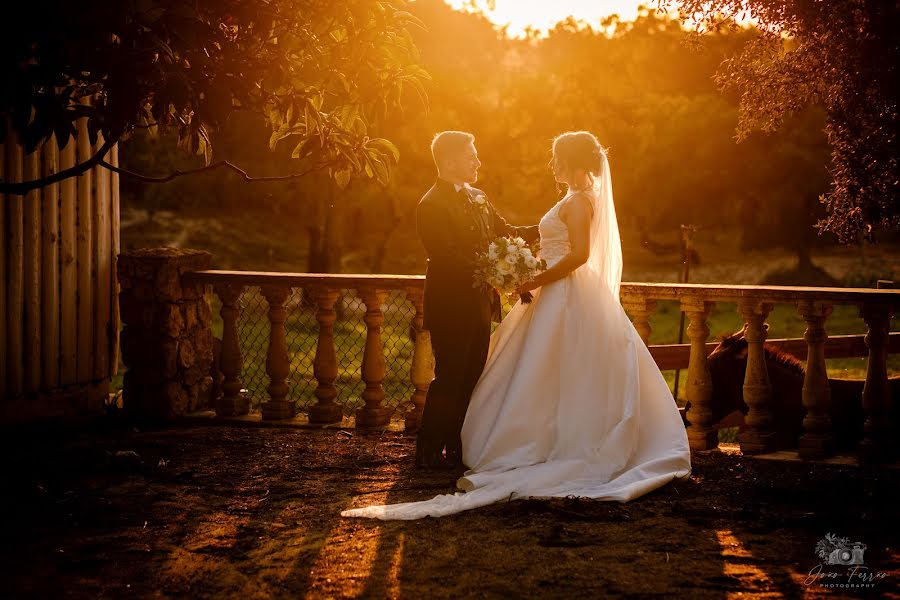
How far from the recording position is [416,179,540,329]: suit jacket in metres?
5.50

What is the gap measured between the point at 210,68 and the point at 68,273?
3432mm

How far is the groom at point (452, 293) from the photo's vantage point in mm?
5523

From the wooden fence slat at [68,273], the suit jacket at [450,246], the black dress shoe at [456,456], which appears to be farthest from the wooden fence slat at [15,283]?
the black dress shoe at [456,456]

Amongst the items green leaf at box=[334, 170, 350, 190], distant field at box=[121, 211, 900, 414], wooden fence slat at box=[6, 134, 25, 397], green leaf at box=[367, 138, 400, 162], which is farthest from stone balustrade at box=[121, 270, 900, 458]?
distant field at box=[121, 211, 900, 414]

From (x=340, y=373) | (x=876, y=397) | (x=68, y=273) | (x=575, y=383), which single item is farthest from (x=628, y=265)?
(x=575, y=383)

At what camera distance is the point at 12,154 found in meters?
6.41

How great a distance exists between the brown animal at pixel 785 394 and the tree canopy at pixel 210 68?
9.25 ft

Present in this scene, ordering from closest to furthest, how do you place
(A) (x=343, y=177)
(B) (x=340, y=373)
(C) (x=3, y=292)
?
(A) (x=343, y=177), (C) (x=3, y=292), (B) (x=340, y=373)

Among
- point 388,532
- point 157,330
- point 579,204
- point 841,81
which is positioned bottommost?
point 388,532

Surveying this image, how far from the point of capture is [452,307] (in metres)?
5.62

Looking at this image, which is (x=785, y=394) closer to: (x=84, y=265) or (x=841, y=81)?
(x=841, y=81)

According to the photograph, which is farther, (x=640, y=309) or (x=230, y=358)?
(x=230, y=358)

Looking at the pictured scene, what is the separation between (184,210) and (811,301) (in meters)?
20.6

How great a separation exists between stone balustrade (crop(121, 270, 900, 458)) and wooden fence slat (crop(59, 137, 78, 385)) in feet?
2.77
